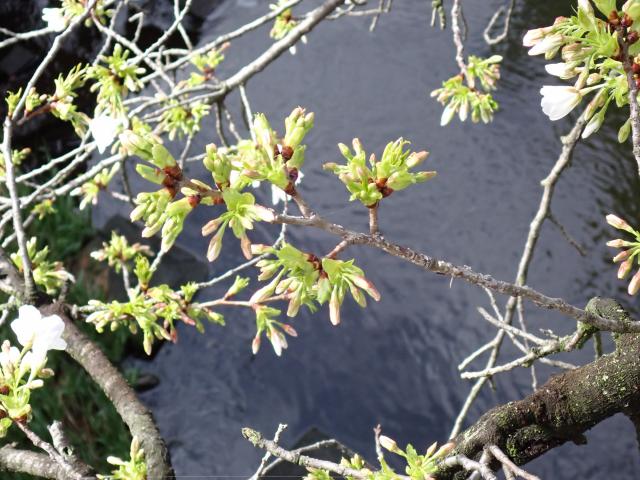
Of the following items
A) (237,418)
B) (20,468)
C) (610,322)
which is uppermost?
(610,322)

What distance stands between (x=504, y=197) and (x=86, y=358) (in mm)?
3288

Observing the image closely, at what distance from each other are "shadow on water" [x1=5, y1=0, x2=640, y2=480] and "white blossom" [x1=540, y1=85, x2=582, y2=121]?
2.87 meters

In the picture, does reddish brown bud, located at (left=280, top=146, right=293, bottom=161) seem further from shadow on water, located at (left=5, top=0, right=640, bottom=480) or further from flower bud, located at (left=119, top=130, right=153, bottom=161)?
shadow on water, located at (left=5, top=0, right=640, bottom=480)

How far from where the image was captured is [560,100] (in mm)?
916

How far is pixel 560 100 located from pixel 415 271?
10.8ft

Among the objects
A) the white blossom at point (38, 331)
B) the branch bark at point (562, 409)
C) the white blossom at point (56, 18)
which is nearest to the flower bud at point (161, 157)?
the white blossom at point (38, 331)

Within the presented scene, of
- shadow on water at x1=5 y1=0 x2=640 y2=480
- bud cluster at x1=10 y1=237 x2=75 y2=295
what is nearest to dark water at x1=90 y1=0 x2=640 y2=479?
shadow on water at x1=5 y1=0 x2=640 y2=480

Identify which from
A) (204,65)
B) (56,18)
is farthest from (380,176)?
(204,65)

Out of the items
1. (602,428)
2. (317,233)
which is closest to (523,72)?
(317,233)

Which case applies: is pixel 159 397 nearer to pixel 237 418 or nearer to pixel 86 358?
pixel 237 418

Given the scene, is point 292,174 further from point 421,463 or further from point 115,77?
point 115,77

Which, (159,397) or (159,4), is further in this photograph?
(159,4)

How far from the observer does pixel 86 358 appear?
1.29 m

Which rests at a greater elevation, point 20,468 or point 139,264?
point 139,264
